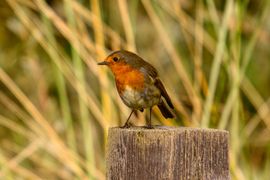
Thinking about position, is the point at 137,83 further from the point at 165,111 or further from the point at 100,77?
the point at 100,77

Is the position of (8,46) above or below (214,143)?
above

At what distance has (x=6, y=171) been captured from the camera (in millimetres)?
3383

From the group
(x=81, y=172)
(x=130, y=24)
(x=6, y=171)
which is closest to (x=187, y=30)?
(x=130, y=24)

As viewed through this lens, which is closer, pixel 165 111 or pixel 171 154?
pixel 171 154

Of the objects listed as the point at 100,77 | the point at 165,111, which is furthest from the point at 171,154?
the point at 100,77

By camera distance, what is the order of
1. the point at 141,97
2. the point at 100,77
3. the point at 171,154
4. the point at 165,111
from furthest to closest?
the point at 100,77 < the point at 165,111 < the point at 141,97 < the point at 171,154

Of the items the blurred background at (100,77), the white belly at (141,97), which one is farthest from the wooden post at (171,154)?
the blurred background at (100,77)

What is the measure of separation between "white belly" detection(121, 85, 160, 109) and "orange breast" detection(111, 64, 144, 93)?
0.02 meters

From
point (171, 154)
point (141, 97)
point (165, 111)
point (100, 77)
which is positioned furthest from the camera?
point (100, 77)

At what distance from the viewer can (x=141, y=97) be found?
10.7 ft

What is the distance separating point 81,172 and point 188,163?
1.56 metres

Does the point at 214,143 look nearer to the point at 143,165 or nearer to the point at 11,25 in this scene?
the point at 143,165

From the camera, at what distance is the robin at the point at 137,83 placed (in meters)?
3.27

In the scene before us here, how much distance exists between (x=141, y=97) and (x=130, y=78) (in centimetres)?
10
